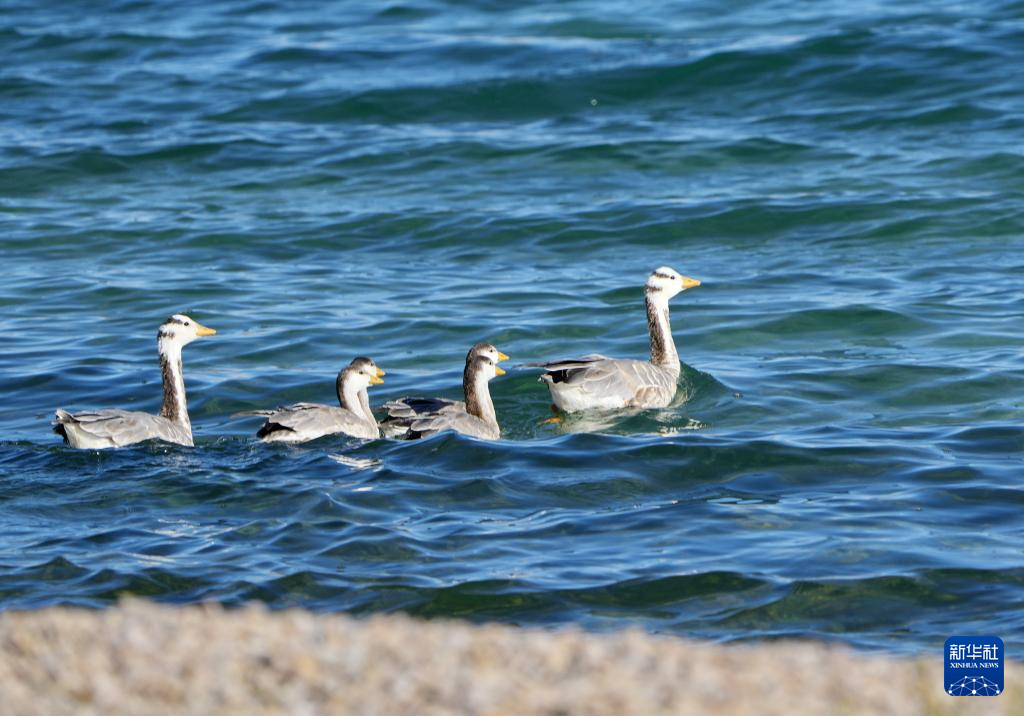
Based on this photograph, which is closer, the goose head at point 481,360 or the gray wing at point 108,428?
the gray wing at point 108,428

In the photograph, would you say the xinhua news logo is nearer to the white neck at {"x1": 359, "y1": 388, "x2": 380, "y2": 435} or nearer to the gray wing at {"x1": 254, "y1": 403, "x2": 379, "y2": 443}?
the gray wing at {"x1": 254, "y1": 403, "x2": 379, "y2": 443}

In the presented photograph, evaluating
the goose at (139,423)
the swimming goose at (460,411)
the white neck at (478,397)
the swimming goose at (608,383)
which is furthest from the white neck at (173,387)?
the swimming goose at (608,383)

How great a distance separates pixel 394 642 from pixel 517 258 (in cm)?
1403

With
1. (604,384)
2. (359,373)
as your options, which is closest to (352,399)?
(359,373)

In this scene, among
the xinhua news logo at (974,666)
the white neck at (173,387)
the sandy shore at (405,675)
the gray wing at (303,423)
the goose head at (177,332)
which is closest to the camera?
the sandy shore at (405,675)

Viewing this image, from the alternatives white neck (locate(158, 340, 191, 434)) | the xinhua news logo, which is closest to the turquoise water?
white neck (locate(158, 340, 191, 434))

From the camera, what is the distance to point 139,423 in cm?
1260

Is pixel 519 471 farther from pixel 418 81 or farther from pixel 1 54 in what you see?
pixel 1 54

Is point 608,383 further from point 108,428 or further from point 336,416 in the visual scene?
point 108,428

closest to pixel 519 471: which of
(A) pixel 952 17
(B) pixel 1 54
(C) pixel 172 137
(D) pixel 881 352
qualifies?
(D) pixel 881 352

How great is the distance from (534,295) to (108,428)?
22.8ft

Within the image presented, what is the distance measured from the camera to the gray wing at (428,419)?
41.9ft

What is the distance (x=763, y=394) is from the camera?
14453 millimetres

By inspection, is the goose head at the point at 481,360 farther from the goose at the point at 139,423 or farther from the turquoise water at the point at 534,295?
the goose at the point at 139,423
